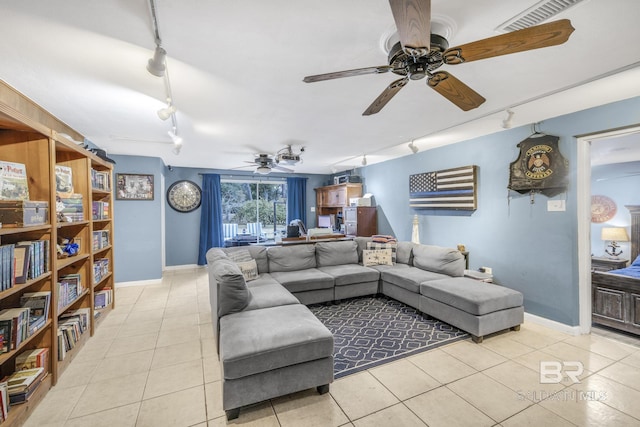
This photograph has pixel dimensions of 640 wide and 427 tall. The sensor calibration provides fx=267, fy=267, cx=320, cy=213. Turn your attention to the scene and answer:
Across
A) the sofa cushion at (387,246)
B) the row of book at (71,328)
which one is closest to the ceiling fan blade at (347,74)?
the row of book at (71,328)

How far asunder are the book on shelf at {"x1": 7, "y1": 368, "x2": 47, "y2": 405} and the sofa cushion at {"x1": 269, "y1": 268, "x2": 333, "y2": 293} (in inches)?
88.0

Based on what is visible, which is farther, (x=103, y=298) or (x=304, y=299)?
(x=304, y=299)

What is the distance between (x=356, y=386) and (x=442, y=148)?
4008 millimetres

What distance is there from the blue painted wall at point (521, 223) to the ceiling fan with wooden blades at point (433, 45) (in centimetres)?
216

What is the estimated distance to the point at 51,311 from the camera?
2.19 metres

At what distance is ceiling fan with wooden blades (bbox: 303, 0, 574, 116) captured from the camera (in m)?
1.17

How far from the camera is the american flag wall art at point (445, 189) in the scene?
161 inches

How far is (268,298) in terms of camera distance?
2.75 meters

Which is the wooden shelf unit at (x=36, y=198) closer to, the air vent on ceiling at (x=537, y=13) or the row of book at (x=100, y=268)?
the row of book at (x=100, y=268)

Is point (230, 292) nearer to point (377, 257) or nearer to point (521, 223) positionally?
point (377, 257)

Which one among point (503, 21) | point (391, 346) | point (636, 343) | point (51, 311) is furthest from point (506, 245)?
point (51, 311)

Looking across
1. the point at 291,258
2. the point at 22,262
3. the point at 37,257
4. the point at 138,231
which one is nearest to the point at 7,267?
the point at 22,262

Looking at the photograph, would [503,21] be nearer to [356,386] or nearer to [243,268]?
[356,386]

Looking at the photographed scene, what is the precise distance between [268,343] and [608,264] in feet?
17.8
